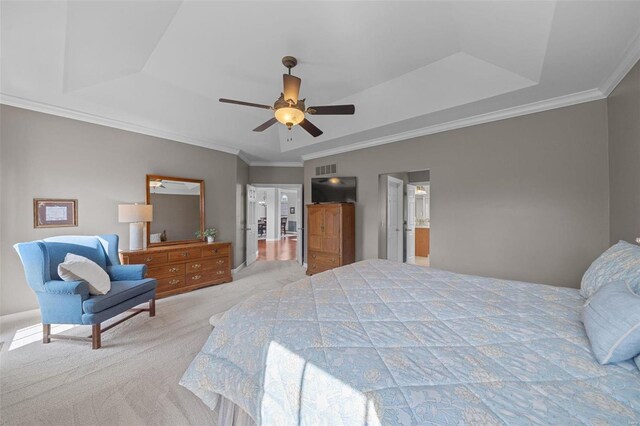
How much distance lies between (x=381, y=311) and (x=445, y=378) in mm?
569

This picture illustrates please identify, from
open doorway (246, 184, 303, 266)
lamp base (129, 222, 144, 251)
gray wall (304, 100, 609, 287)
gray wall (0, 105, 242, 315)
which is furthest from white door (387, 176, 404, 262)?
lamp base (129, 222, 144, 251)

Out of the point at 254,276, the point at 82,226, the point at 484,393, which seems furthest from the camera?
the point at 254,276

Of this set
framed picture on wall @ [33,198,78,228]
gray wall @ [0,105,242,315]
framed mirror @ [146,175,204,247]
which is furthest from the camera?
framed mirror @ [146,175,204,247]

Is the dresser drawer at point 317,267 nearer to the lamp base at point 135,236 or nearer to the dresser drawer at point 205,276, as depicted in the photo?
the dresser drawer at point 205,276

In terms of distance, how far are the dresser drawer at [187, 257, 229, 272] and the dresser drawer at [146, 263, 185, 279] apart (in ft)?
0.45

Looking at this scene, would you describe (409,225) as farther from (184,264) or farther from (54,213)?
(54,213)

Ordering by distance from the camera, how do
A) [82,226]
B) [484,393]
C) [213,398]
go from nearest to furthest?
[484,393]
[213,398]
[82,226]

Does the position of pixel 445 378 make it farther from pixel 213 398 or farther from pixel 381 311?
pixel 213 398

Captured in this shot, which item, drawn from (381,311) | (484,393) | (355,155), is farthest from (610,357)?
(355,155)

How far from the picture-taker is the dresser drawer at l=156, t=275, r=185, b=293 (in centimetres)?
364

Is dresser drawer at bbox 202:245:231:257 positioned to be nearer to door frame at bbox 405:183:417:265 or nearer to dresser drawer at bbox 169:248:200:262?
dresser drawer at bbox 169:248:200:262

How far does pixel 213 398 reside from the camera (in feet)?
4.43

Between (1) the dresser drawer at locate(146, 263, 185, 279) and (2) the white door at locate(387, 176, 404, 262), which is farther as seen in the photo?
(2) the white door at locate(387, 176, 404, 262)

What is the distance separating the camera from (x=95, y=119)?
3520 millimetres
